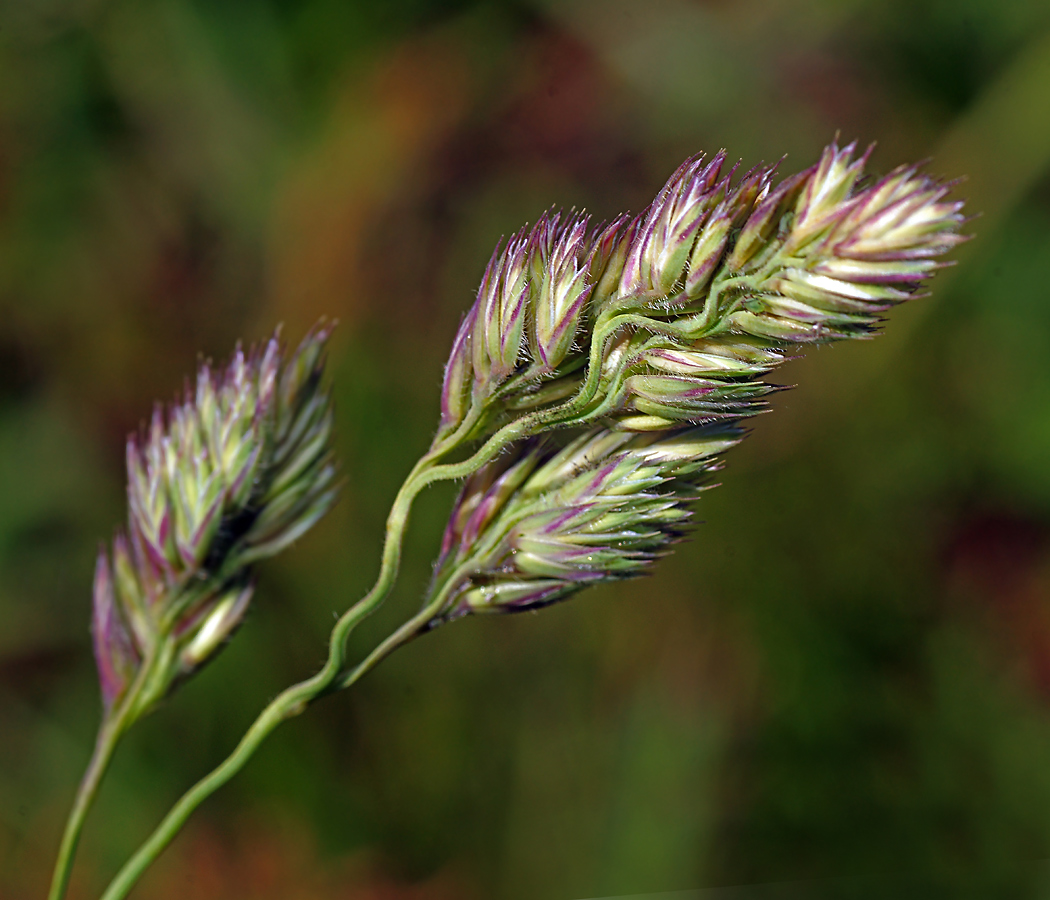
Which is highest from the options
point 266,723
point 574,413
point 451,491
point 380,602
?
point 451,491

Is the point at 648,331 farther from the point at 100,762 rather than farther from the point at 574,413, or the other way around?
the point at 100,762

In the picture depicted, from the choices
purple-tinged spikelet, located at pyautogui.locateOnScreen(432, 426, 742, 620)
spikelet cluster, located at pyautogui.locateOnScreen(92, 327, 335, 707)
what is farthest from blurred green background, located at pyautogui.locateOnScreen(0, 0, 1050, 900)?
purple-tinged spikelet, located at pyautogui.locateOnScreen(432, 426, 742, 620)

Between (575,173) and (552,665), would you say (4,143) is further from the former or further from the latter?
(552,665)

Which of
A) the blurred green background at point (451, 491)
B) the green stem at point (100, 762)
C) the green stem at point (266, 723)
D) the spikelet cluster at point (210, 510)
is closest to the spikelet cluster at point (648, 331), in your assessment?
the green stem at point (266, 723)

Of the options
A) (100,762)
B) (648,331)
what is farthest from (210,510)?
(648,331)

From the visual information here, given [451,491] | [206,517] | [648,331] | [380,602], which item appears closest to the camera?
[380,602]

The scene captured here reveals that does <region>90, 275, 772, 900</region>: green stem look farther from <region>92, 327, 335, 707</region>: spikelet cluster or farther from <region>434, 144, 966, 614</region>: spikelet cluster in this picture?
<region>92, 327, 335, 707</region>: spikelet cluster

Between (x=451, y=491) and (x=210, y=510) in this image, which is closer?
(x=210, y=510)
